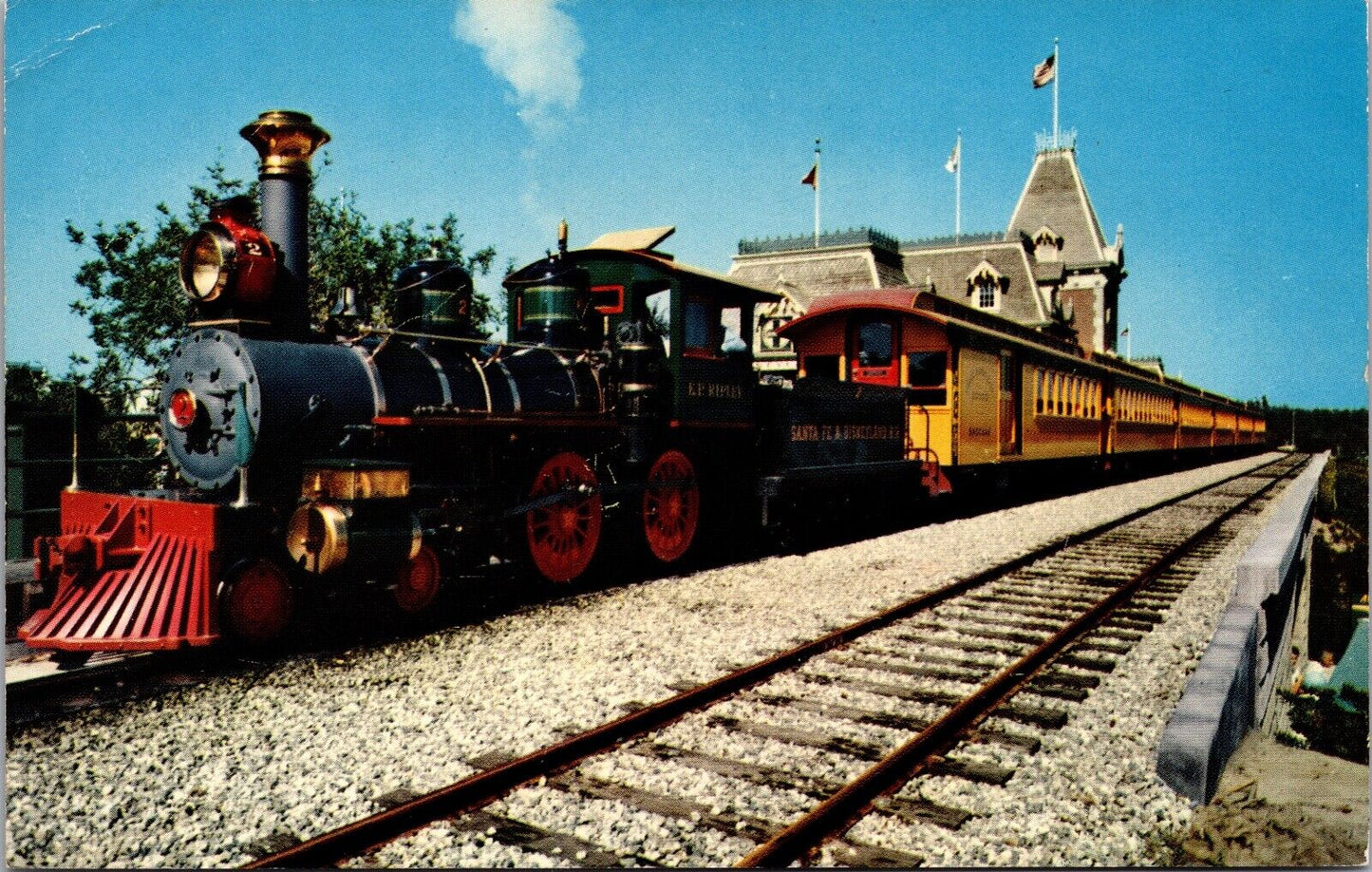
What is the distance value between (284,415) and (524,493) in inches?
79.2

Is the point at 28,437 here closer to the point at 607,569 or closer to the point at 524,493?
the point at 524,493

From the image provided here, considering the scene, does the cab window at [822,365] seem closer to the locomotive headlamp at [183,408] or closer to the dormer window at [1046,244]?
the locomotive headlamp at [183,408]

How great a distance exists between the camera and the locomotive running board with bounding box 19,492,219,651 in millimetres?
4949

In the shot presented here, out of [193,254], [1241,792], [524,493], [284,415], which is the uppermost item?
[193,254]

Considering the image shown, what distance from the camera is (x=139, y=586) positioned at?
5145 mm

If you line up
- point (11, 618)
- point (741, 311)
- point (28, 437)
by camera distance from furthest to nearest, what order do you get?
1. point (741, 311)
2. point (28, 437)
3. point (11, 618)

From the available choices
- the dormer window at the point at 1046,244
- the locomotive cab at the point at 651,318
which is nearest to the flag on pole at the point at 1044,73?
the locomotive cab at the point at 651,318

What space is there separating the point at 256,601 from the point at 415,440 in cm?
157

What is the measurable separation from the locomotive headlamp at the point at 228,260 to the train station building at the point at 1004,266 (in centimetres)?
2350

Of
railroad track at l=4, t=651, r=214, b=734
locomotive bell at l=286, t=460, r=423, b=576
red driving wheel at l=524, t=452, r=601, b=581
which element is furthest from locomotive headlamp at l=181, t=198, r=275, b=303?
red driving wheel at l=524, t=452, r=601, b=581

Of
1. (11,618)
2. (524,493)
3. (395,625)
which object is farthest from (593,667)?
(11,618)

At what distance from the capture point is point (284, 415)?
18.9ft

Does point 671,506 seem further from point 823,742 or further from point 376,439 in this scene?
point 823,742

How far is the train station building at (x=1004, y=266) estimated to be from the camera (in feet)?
128
